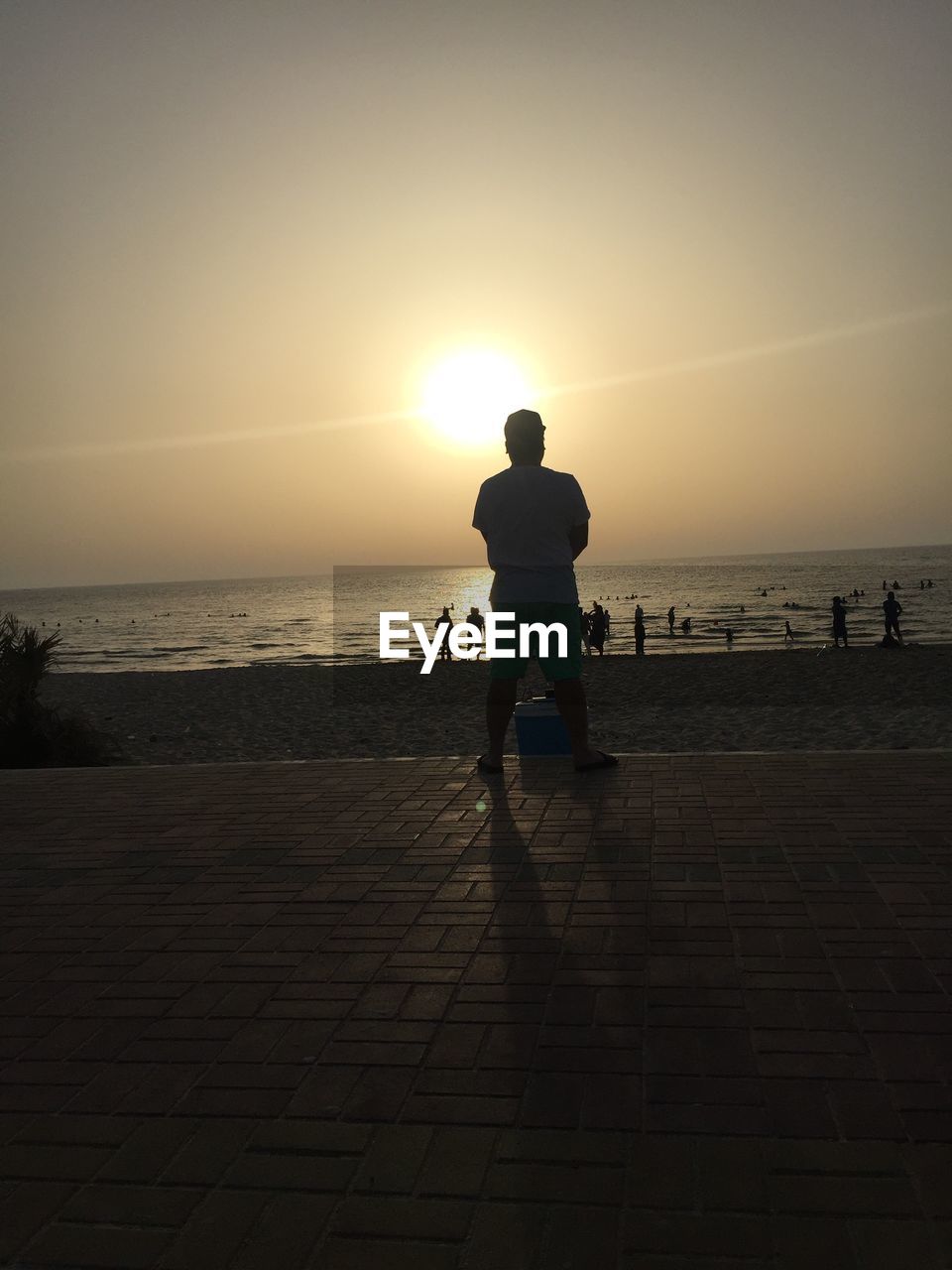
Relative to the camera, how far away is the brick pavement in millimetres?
1935

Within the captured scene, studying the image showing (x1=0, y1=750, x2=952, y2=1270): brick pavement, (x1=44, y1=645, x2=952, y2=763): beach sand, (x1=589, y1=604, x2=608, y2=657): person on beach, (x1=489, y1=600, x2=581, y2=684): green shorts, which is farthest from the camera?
(x1=589, y1=604, x2=608, y2=657): person on beach

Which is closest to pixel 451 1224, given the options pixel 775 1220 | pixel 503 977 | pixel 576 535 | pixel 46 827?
pixel 775 1220

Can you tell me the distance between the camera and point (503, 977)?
3092 millimetres

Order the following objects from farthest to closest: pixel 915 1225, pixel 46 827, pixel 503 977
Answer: pixel 46 827
pixel 503 977
pixel 915 1225

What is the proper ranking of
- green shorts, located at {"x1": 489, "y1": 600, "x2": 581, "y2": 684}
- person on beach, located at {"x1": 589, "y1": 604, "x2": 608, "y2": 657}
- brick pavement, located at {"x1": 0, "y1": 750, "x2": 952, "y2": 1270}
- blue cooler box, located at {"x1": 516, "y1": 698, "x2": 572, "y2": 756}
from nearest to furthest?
brick pavement, located at {"x1": 0, "y1": 750, "x2": 952, "y2": 1270} < green shorts, located at {"x1": 489, "y1": 600, "x2": 581, "y2": 684} < blue cooler box, located at {"x1": 516, "y1": 698, "x2": 572, "y2": 756} < person on beach, located at {"x1": 589, "y1": 604, "x2": 608, "y2": 657}

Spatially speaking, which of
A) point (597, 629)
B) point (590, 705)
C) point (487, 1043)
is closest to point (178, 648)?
point (597, 629)

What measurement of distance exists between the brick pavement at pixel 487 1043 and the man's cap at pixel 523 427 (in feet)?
6.99

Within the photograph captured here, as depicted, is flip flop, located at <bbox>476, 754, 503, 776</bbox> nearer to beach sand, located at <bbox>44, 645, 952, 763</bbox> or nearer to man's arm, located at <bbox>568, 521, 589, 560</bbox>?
man's arm, located at <bbox>568, 521, 589, 560</bbox>

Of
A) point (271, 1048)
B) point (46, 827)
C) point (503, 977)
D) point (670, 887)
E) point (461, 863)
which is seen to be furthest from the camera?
point (46, 827)

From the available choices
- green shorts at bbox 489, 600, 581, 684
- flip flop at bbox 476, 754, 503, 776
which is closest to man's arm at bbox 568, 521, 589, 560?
green shorts at bbox 489, 600, 581, 684

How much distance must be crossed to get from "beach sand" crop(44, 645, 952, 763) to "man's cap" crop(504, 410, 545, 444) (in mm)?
2939

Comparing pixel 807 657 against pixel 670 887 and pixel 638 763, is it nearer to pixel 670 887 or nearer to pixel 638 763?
pixel 638 763

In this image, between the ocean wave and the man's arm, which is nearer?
the man's arm

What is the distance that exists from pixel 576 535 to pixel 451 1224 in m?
4.39
